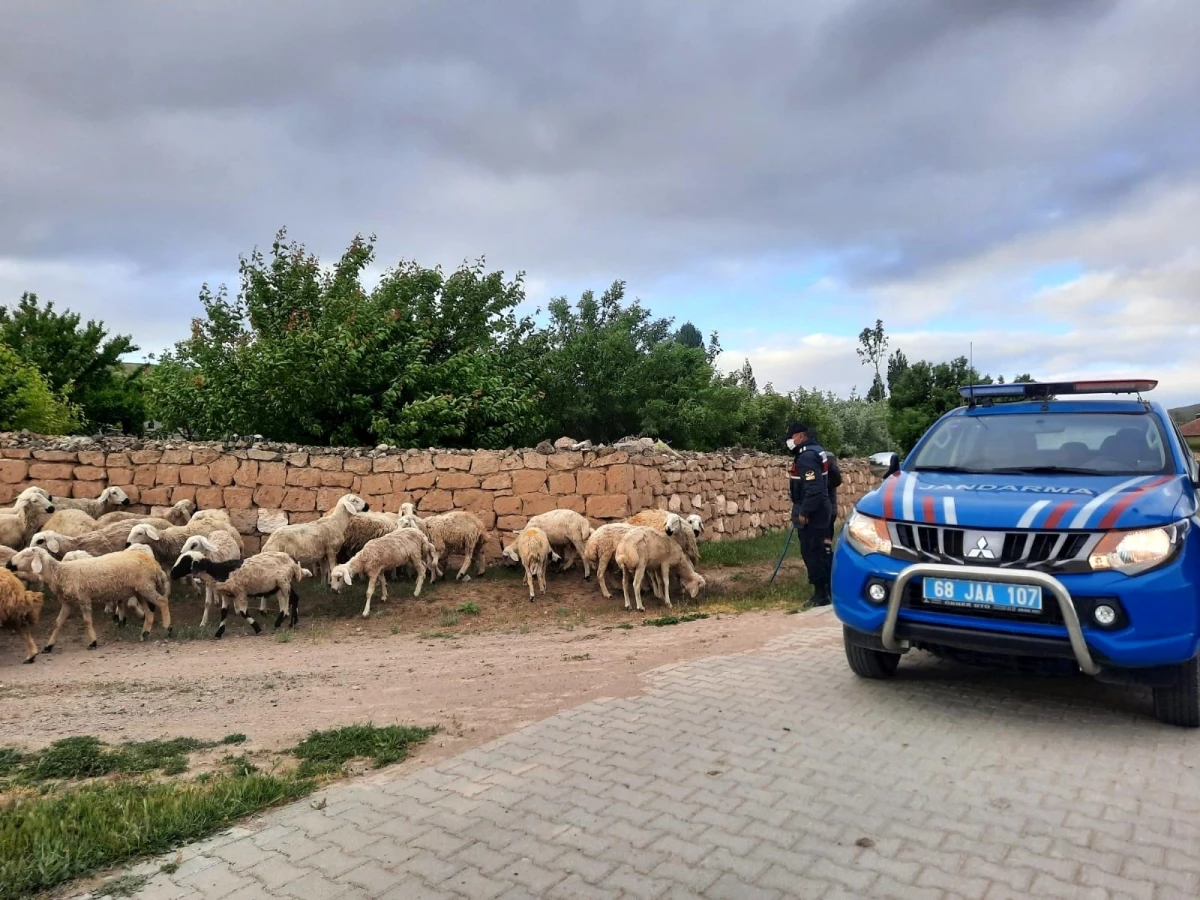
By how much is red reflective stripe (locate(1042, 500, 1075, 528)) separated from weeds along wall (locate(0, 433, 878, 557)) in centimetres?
795

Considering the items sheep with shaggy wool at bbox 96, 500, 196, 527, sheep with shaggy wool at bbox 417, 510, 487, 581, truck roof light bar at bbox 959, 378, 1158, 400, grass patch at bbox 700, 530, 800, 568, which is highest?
truck roof light bar at bbox 959, 378, 1158, 400

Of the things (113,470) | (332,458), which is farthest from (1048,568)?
(113,470)

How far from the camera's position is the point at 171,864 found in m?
3.30

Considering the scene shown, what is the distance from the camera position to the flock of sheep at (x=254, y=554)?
8477 millimetres

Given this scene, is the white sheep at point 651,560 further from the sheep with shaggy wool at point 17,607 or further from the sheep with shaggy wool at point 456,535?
the sheep with shaggy wool at point 17,607

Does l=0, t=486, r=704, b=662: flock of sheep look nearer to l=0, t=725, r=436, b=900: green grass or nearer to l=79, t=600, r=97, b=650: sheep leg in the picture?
l=79, t=600, r=97, b=650: sheep leg

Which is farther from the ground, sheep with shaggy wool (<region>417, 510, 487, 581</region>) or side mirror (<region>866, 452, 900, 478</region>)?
side mirror (<region>866, 452, 900, 478</region>)

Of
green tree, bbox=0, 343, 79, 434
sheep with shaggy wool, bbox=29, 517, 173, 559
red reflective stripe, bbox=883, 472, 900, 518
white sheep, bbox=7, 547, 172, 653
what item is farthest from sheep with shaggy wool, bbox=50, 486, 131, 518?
red reflective stripe, bbox=883, 472, 900, 518

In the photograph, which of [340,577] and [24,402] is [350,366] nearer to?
[340,577]

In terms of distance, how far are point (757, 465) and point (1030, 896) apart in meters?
14.1

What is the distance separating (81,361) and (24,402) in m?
11.7

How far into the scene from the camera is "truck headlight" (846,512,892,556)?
507 cm

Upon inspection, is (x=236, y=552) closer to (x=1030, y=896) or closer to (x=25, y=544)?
(x=25, y=544)

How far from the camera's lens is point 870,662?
5660 millimetres
